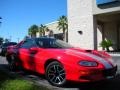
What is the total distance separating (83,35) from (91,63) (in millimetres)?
20376

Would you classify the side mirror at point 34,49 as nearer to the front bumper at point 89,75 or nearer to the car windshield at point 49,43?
the car windshield at point 49,43

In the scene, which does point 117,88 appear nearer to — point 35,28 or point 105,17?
point 105,17

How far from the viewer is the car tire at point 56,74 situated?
698 cm

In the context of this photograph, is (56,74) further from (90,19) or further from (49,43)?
(90,19)

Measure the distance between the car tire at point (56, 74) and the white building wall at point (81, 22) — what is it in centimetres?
1907

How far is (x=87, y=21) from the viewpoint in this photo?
2644cm

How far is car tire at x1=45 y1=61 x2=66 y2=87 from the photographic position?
22.9ft

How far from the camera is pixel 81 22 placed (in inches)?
1058

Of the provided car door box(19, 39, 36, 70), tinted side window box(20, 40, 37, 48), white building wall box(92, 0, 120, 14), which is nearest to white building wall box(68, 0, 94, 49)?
white building wall box(92, 0, 120, 14)

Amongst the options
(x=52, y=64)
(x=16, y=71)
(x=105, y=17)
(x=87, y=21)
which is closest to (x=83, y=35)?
(x=87, y=21)

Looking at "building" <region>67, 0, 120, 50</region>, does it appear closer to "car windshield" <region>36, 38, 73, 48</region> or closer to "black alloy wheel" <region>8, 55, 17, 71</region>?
"black alloy wheel" <region>8, 55, 17, 71</region>

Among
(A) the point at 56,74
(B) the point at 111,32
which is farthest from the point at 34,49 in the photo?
(B) the point at 111,32

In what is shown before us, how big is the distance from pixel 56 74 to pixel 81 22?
20063 millimetres

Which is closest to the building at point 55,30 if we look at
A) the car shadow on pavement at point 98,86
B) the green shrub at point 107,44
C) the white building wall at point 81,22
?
the white building wall at point 81,22
